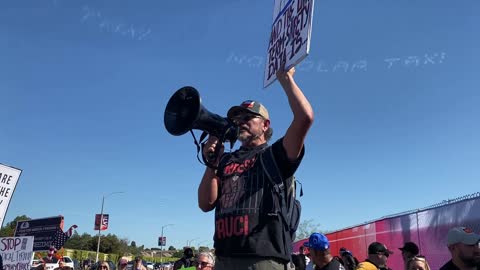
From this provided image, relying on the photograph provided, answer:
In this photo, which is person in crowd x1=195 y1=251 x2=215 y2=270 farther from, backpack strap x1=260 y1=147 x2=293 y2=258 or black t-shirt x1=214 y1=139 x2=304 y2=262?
backpack strap x1=260 y1=147 x2=293 y2=258

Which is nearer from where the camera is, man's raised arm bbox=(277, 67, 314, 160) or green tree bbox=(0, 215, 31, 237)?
man's raised arm bbox=(277, 67, 314, 160)

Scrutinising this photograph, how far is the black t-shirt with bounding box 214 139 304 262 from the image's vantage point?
2.23 metres

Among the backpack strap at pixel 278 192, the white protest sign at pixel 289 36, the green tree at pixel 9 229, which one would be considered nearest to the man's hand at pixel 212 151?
the backpack strap at pixel 278 192

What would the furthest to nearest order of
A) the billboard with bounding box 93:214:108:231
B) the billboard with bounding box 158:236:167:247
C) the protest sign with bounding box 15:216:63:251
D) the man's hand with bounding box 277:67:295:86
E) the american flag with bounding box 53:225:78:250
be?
the billboard with bounding box 158:236:167:247
the billboard with bounding box 93:214:108:231
the protest sign with bounding box 15:216:63:251
the american flag with bounding box 53:225:78:250
the man's hand with bounding box 277:67:295:86

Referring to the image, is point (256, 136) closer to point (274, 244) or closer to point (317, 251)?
point (274, 244)

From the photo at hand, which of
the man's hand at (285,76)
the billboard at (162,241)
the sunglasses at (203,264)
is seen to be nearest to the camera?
the man's hand at (285,76)

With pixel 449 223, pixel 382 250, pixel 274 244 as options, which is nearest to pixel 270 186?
pixel 274 244

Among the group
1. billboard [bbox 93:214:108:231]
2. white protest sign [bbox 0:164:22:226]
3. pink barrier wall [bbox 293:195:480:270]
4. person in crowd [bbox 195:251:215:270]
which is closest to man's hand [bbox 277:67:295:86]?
person in crowd [bbox 195:251:215:270]

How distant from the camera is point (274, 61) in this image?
324 cm

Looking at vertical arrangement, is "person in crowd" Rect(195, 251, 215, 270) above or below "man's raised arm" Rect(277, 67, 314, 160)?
below

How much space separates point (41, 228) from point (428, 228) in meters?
27.4

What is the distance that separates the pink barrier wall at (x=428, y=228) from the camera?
6.42 metres

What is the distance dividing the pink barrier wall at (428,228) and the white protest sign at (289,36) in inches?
177

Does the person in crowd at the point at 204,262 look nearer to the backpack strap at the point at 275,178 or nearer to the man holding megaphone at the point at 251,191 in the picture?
the man holding megaphone at the point at 251,191
